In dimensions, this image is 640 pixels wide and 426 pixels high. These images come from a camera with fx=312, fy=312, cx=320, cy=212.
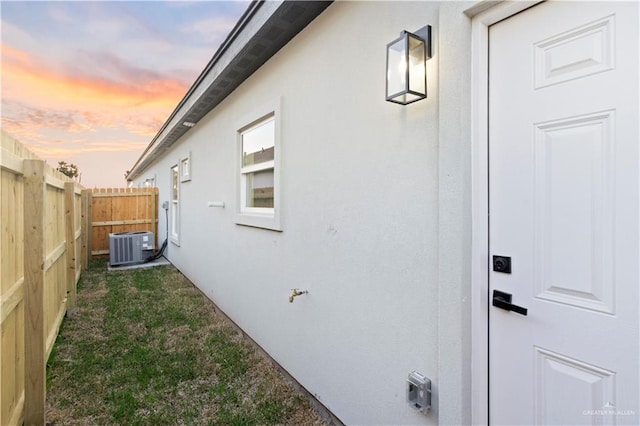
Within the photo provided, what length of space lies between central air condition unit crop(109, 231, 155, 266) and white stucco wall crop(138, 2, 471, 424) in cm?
601

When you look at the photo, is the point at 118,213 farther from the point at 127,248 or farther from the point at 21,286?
the point at 21,286

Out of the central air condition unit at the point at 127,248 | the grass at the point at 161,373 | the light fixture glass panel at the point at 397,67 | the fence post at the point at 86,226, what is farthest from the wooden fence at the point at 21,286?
the fence post at the point at 86,226

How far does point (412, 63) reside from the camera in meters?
1.60

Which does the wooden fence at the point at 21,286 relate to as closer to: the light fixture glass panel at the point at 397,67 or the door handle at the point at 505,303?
the light fixture glass panel at the point at 397,67

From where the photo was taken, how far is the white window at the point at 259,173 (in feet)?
10.3

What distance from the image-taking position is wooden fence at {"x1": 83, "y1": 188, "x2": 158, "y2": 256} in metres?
9.32

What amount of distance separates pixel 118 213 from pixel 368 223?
10032 mm

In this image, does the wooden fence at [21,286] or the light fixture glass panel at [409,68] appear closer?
the light fixture glass panel at [409,68]

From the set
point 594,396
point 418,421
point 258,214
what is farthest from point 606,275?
point 258,214

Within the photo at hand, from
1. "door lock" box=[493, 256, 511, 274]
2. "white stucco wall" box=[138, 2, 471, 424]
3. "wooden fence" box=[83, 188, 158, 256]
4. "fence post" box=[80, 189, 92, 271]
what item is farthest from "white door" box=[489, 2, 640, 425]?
"wooden fence" box=[83, 188, 158, 256]

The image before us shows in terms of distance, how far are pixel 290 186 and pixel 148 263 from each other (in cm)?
725

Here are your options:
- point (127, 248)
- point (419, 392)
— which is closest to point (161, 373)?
point (419, 392)

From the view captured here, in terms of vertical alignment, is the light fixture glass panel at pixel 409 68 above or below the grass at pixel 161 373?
above

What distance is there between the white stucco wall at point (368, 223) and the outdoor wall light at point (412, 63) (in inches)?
2.0
